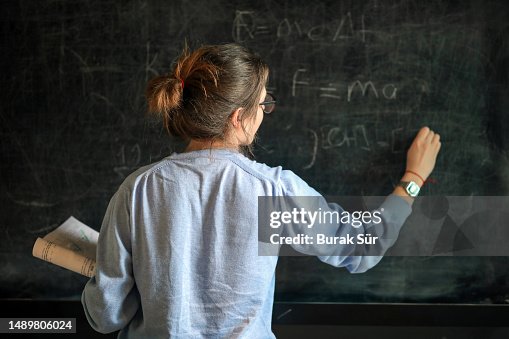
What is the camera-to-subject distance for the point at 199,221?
1197 mm

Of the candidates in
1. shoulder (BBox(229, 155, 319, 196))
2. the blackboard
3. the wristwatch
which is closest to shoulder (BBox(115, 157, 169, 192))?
shoulder (BBox(229, 155, 319, 196))

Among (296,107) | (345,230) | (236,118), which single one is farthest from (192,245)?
(296,107)

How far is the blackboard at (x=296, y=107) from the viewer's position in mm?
1828

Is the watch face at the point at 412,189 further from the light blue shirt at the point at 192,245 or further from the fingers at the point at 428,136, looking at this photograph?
the light blue shirt at the point at 192,245

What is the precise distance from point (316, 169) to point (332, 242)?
1.62ft

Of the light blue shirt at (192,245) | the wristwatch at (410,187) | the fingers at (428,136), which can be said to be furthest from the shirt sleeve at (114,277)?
the fingers at (428,136)

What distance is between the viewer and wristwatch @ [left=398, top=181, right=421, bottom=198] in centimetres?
180

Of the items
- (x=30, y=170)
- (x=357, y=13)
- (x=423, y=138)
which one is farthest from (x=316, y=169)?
(x=30, y=170)

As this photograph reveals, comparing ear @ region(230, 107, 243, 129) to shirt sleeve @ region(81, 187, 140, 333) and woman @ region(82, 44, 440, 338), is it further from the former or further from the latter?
shirt sleeve @ region(81, 187, 140, 333)

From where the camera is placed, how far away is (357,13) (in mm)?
1825

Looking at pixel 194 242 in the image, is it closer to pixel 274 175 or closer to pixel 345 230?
pixel 274 175

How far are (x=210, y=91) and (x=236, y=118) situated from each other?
0.08 meters

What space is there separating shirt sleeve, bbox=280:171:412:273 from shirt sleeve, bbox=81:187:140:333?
0.33m

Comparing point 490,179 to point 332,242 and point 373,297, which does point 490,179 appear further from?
point 332,242
